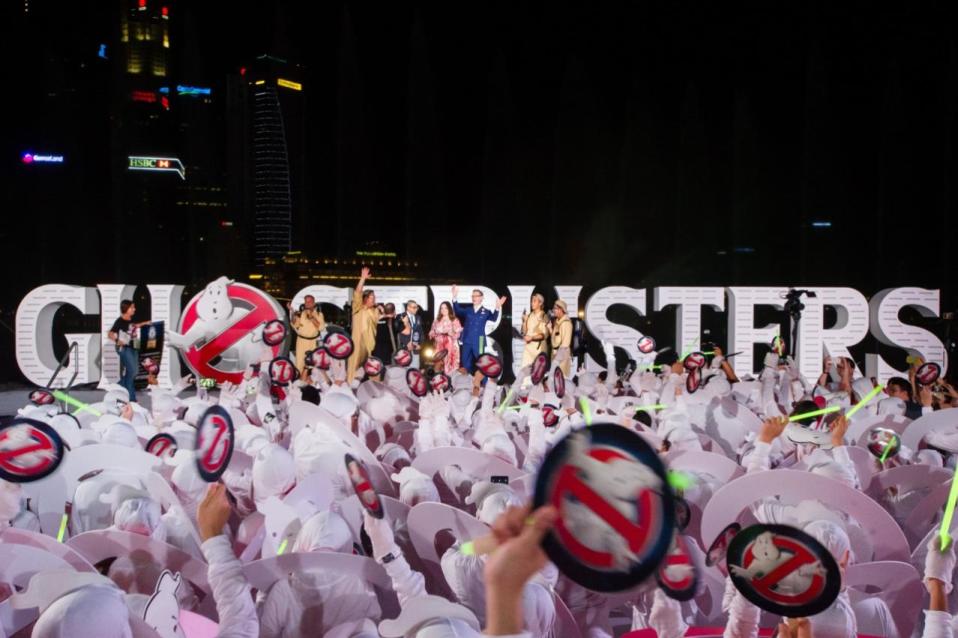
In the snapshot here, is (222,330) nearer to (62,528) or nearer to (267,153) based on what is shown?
(62,528)

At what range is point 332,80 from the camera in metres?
15.1

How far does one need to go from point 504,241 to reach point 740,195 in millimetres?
4560

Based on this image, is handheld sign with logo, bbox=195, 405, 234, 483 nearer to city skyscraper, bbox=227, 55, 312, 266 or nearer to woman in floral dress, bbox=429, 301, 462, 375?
woman in floral dress, bbox=429, 301, 462, 375

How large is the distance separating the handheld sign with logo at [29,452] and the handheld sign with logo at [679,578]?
181 centimetres

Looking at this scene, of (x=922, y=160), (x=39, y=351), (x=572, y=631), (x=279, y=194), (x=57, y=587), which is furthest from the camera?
(x=279, y=194)

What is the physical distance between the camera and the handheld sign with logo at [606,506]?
1.23 m

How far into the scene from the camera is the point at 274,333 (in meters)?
5.40

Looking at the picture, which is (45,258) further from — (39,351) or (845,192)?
(845,192)

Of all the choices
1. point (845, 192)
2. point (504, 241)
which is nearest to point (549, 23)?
point (504, 241)

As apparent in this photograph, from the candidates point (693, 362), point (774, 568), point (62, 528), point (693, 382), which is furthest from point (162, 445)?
point (693, 362)

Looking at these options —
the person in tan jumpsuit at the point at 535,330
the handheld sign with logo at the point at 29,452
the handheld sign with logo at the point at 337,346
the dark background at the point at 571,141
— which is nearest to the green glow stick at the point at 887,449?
the handheld sign with logo at the point at 29,452

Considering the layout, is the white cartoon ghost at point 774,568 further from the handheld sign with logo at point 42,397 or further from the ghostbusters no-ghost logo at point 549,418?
the handheld sign with logo at point 42,397

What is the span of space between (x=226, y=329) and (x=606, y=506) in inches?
180

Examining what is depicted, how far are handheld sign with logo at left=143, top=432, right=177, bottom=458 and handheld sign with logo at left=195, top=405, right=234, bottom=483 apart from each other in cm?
150
